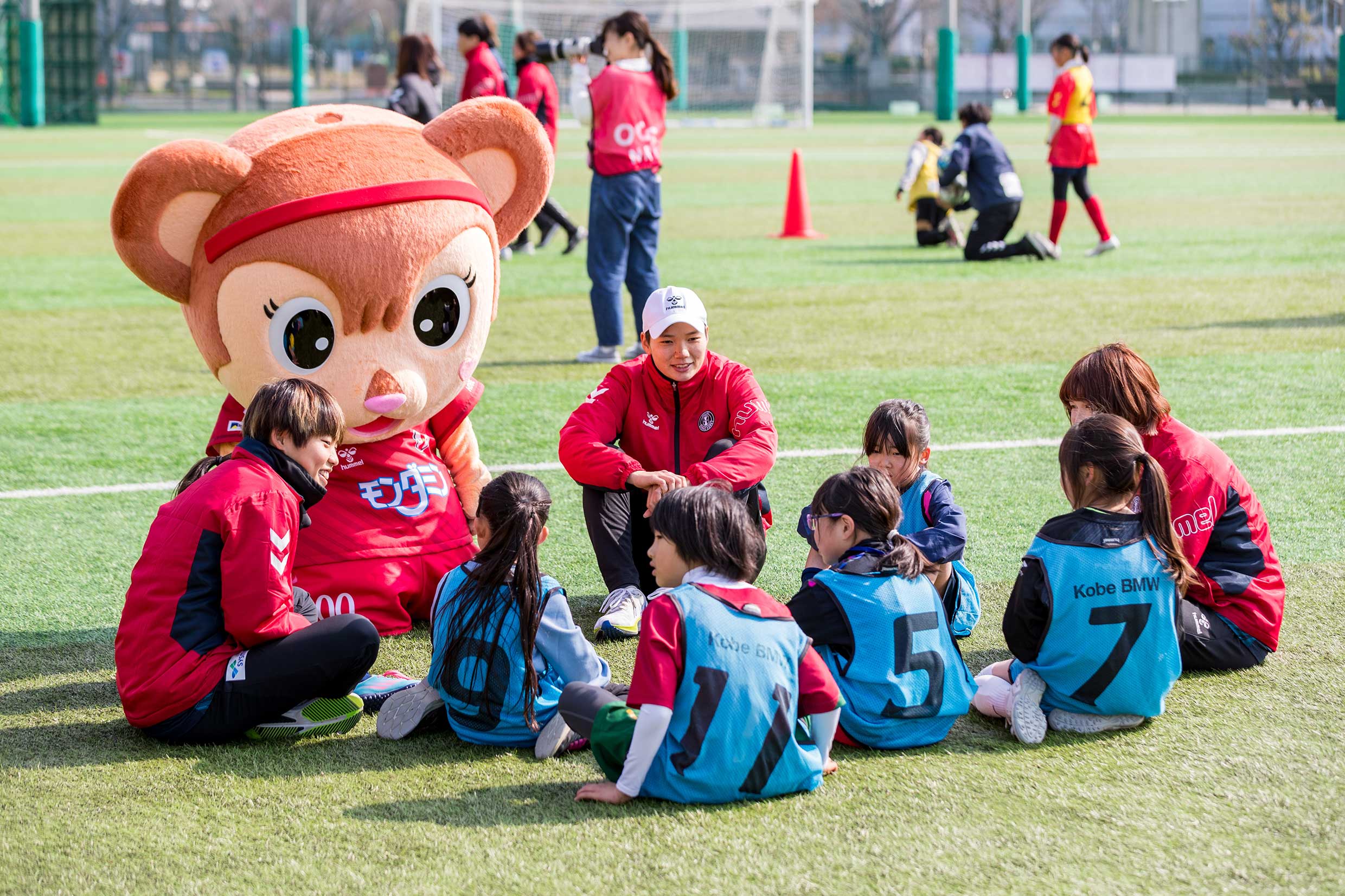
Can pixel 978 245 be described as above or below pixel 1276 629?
above

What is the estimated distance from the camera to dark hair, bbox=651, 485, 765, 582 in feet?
11.7

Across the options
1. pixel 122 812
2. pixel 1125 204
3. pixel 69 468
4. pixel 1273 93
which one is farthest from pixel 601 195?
pixel 1273 93

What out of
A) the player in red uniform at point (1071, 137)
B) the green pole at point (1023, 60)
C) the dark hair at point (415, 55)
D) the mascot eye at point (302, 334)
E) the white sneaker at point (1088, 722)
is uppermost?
the green pole at point (1023, 60)

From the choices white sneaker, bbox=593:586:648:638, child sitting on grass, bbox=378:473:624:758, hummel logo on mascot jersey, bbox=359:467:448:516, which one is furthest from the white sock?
hummel logo on mascot jersey, bbox=359:467:448:516

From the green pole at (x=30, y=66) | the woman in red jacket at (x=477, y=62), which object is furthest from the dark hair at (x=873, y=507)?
the green pole at (x=30, y=66)

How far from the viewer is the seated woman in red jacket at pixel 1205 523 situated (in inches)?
173

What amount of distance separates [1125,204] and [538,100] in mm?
9714

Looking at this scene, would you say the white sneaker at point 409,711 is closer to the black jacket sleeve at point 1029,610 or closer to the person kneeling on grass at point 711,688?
the person kneeling on grass at point 711,688

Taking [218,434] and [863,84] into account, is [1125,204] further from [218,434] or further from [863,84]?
[863,84]

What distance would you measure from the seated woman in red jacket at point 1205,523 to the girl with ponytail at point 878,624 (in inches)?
34.8

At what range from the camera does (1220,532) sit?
14.7ft

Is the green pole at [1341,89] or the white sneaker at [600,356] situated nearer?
the white sneaker at [600,356]

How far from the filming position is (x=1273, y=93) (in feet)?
210

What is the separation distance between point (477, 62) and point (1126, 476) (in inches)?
417
